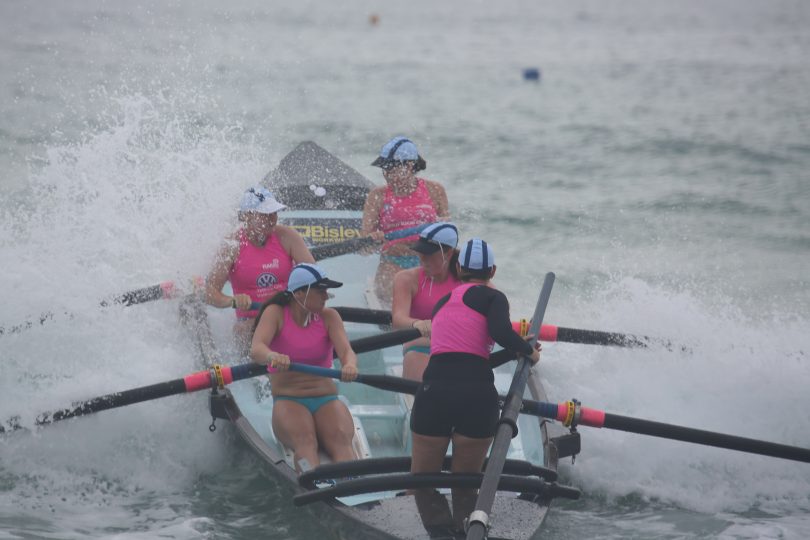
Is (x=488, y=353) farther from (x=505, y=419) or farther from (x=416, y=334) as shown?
(x=416, y=334)

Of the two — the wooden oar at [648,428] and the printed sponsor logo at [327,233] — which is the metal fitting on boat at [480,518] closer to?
the wooden oar at [648,428]

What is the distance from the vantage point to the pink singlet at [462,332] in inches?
208

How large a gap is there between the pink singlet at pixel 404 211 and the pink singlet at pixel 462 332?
318 centimetres

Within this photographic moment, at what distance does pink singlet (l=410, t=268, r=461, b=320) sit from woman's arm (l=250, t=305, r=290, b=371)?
105 centimetres

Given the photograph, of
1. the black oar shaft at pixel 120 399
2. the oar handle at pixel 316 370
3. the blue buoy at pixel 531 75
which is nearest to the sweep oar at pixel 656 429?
the oar handle at pixel 316 370

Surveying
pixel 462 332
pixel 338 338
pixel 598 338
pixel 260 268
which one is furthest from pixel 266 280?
pixel 462 332

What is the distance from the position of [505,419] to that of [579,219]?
9.73 meters

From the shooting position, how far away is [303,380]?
6539mm

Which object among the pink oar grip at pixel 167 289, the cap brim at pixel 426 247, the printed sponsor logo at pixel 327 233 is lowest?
the pink oar grip at pixel 167 289

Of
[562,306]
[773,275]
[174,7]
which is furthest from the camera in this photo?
[174,7]

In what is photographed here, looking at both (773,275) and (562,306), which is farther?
(773,275)

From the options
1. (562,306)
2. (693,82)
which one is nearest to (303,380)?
(562,306)

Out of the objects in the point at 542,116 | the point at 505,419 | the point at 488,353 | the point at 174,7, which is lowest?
the point at 505,419

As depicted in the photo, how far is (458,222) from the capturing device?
1448 centimetres
